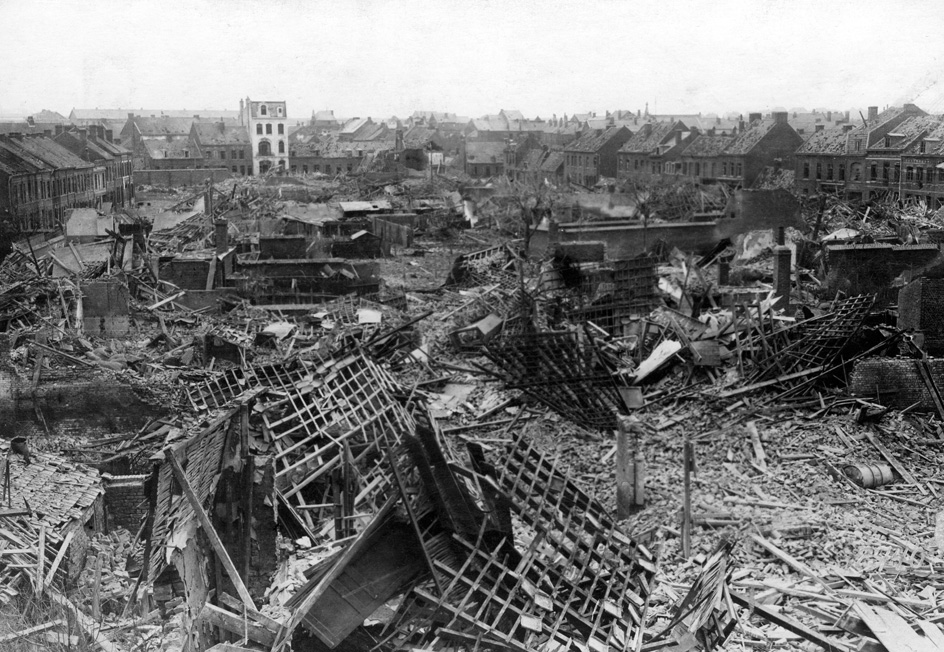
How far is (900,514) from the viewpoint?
12070 millimetres

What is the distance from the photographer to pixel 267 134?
93062mm

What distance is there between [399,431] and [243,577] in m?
5.76

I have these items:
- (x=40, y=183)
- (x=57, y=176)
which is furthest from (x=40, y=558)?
(x=57, y=176)

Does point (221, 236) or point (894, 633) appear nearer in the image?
point (894, 633)

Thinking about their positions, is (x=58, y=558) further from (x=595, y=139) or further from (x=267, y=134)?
(x=267, y=134)

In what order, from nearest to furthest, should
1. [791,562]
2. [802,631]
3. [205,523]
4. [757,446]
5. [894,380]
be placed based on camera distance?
[802,631]
[205,523]
[791,562]
[757,446]
[894,380]

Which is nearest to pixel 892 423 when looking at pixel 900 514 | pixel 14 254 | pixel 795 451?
pixel 795 451

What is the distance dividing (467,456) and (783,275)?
11.6m

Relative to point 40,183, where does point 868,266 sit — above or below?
below

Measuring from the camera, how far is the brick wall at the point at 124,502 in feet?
41.2

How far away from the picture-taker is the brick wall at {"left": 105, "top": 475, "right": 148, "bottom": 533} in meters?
12.6

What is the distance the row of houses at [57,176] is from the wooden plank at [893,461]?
2929cm

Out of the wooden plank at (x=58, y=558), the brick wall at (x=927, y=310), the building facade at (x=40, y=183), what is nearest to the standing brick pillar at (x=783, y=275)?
the brick wall at (x=927, y=310)

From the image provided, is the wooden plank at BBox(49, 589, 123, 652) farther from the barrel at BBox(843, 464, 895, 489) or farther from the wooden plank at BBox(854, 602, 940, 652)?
the barrel at BBox(843, 464, 895, 489)
